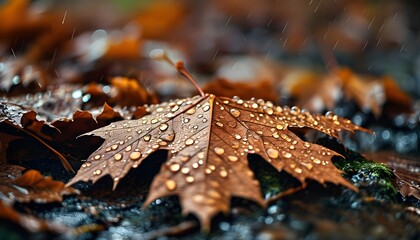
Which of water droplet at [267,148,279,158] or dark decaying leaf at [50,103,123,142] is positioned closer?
water droplet at [267,148,279,158]

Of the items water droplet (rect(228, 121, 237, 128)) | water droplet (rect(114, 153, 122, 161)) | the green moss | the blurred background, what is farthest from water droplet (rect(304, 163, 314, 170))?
the blurred background

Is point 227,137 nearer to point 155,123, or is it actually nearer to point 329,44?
point 155,123

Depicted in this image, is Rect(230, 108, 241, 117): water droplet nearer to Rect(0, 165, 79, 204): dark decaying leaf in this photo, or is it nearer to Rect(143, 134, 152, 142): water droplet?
Rect(143, 134, 152, 142): water droplet

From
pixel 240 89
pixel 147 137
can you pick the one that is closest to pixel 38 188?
pixel 147 137

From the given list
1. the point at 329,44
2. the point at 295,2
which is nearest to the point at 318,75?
the point at 329,44

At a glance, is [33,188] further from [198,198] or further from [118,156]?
[198,198]

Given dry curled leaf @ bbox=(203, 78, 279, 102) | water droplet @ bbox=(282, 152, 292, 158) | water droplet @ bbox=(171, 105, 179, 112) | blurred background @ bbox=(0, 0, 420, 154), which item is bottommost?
blurred background @ bbox=(0, 0, 420, 154)

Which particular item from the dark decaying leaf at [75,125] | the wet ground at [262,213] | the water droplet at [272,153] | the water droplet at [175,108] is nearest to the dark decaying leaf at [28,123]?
the dark decaying leaf at [75,125]
